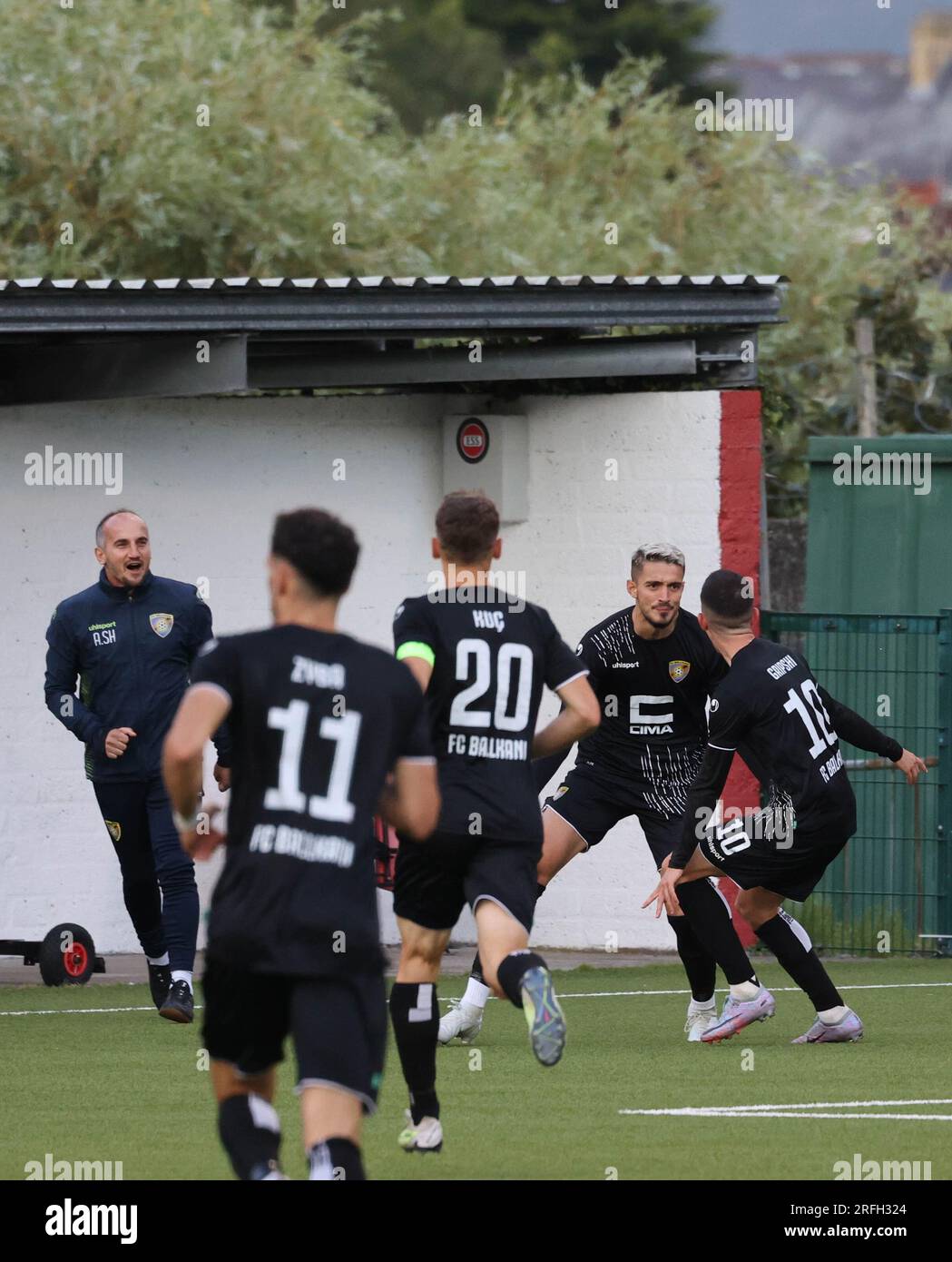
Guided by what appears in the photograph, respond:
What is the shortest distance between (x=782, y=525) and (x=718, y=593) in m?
7.76

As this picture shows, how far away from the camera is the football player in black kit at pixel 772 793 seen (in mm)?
9344

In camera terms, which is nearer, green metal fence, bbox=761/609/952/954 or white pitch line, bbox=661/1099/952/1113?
white pitch line, bbox=661/1099/952/1113

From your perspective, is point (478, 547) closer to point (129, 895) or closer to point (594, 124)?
point (129, 895)

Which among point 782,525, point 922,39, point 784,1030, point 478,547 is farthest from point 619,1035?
point 922,39

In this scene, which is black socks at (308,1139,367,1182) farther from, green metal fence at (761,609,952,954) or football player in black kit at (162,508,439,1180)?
green metal fence at (761,609,952,954)

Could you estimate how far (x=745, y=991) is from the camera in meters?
9.70

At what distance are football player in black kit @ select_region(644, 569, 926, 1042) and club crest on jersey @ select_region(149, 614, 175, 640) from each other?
227 centimetres

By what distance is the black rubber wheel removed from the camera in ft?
38.4

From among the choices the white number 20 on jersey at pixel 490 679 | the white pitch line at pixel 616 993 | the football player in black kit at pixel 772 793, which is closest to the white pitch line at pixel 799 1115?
the football player in black kit at pixel 772 793

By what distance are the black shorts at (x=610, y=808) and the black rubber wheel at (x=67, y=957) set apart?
2.75m

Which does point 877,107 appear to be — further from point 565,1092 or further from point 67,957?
point 565,1092

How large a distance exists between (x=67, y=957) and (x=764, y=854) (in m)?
3.78

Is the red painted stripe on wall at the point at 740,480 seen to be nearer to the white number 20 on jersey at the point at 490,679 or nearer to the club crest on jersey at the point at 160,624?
the club crest on jersey at the point at 160,624

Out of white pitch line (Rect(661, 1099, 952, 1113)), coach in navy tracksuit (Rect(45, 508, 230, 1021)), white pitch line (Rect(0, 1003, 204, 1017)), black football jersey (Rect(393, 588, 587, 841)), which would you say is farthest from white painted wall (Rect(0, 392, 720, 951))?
black football jersey (Rect(393, 588, 587, 841))
